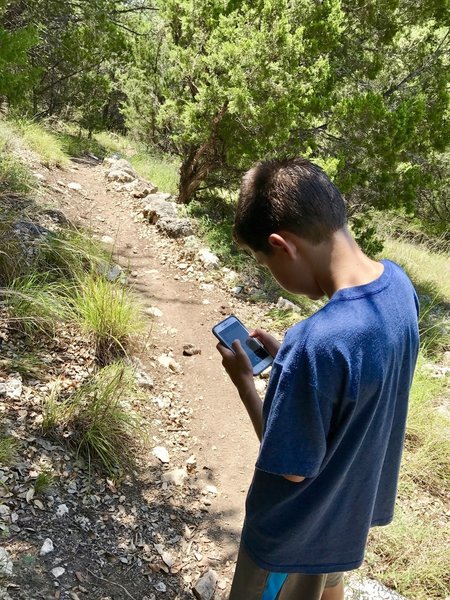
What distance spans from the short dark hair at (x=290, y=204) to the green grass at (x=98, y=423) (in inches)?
75.3

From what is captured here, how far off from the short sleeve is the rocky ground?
1.38 m

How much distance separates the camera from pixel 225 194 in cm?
780

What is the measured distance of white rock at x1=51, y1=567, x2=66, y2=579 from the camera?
209cm

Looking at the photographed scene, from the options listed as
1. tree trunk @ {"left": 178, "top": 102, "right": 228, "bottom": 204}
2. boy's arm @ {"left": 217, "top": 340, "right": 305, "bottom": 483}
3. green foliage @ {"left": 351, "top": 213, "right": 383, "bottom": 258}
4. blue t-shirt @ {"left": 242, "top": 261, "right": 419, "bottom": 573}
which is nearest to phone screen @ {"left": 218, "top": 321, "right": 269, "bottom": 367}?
boy's arm @ {"left": 217, "top": 340, "right": 305, "bottom": 483}

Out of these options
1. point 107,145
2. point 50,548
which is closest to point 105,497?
point 50,548

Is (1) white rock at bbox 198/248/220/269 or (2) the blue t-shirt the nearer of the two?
(2) the blue t-shirt

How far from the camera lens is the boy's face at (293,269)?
4.11ft

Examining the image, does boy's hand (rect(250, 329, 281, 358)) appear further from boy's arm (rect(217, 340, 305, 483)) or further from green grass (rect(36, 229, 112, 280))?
green grass (rect(36, 229, 112, 280))

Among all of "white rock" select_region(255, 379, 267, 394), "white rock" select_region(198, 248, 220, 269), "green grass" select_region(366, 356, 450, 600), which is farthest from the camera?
"white rock" select_region(198, 248, 220, 269)

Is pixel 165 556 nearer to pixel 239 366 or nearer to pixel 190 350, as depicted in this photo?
pixel 239 366

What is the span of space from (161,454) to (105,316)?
1047 millimetres

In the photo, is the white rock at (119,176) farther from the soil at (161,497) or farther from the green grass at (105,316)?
the green grass at (105,316)

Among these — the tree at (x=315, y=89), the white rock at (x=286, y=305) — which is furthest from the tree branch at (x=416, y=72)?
the white rock at (x=286, y=305)

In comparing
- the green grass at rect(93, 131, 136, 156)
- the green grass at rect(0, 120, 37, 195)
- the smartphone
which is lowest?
the green grass at rect(93, 131, 136, 156)
